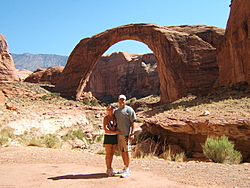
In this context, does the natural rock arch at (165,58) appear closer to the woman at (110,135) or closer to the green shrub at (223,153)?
the green shrub at (223,153)

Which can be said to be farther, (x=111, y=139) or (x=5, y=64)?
(x=5, y=64)

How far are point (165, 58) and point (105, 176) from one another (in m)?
21.3

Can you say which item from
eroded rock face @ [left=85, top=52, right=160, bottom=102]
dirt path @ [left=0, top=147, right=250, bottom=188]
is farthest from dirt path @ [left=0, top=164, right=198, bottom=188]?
eroded rock face @ [left=85, top=52, right=160, bottom=102]

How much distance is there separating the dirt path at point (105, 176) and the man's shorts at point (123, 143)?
1.53ft

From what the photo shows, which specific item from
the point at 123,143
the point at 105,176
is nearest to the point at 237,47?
the point at 123,143

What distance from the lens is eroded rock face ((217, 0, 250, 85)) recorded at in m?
13.9

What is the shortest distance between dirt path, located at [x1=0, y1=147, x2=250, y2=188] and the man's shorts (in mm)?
467

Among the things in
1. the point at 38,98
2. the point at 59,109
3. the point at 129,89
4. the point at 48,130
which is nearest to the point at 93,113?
the point at 59,109

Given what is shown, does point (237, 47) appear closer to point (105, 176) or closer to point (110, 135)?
point (110, 135)

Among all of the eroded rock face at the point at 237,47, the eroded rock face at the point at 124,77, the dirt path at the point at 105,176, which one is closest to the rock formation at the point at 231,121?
the eroded rock face at the point at 237,47

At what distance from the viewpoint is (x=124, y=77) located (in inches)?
1831

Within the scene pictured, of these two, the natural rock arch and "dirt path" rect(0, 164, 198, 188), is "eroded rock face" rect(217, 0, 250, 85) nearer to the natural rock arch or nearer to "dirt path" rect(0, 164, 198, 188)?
the natural rock arch

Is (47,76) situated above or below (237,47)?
below

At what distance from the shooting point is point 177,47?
78.5 ft
